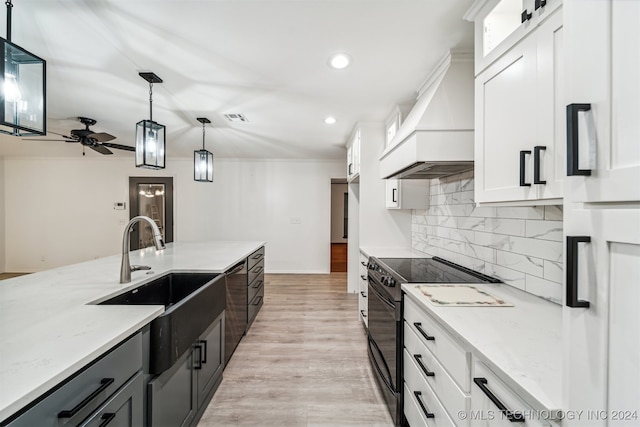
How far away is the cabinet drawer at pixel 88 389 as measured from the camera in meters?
0.76

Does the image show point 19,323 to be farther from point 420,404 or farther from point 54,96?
point 54,96

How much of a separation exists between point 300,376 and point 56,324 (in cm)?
179

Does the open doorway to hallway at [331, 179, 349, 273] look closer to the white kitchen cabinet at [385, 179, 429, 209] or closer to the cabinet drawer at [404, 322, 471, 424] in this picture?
the white kitchen cabinet at [385, 179, 429, 209]

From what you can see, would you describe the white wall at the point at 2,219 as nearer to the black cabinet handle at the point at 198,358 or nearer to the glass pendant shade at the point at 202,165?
the glass pendant shade at the point at 202,165

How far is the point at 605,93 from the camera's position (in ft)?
1.82

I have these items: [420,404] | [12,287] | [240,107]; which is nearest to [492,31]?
[420,404]

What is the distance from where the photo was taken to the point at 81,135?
3.43 metres

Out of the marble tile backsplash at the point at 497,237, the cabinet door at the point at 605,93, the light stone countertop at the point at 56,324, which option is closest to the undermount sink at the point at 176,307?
the light stone countertop at the point at 56,324

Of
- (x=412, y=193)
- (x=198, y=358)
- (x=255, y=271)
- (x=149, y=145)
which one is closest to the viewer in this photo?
(x=198, y=358)

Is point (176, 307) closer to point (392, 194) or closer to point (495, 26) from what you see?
point (495, 26)

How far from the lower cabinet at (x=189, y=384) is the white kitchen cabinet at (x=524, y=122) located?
1865 millimetres

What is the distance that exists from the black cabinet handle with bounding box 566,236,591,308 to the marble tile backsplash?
1.04 metres

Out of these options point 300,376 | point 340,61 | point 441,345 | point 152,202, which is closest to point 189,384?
point 300,376

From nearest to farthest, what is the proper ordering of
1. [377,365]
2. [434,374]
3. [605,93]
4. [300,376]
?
[605,93] → [434,374] → [377,365] → [300,376]
